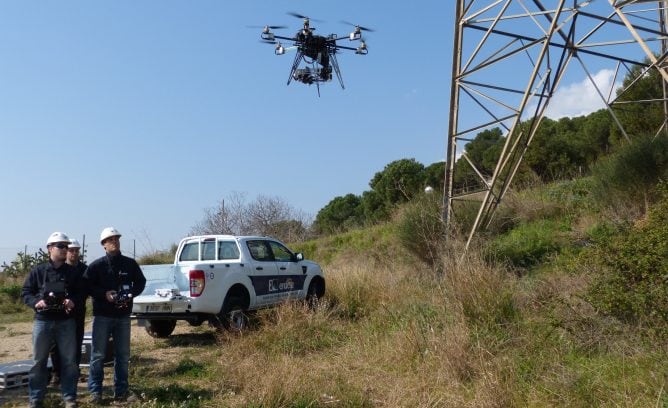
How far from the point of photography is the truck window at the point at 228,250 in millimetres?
12062

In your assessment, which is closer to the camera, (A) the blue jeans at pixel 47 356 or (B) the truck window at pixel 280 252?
(A) the blue jeans at pixel 47 356

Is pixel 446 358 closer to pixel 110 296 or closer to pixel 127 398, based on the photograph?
pixel 127 398

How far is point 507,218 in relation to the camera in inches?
Result: 635

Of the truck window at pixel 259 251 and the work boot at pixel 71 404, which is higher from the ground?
the truck window at pixel 259 251

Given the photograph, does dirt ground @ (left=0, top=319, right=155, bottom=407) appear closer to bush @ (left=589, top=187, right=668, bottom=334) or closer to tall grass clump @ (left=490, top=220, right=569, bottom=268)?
A: bush @ (left=589, top=187, right=668, bottom=334)

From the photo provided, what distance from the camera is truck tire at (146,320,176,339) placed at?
1201 cm

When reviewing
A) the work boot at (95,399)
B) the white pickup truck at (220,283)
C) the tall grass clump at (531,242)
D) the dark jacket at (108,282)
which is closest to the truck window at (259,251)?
the white pickup truck at (220,283)

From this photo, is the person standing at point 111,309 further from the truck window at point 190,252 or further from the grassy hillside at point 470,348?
the truck window at point 190,252

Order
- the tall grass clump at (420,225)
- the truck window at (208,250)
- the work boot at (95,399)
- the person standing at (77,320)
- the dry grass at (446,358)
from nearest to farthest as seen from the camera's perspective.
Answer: the dry grass at (446,358), the work boot at (95,399), the person standing at (77,320), the truck window at (208,250), the tall grass clump at (420,225)

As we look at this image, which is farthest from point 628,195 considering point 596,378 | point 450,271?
point 596,378

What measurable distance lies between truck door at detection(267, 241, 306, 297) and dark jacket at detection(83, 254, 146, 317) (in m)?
5.44

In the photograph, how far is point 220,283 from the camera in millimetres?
10984

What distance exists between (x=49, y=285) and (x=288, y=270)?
6623 mm

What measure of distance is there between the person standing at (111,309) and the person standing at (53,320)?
263mm
